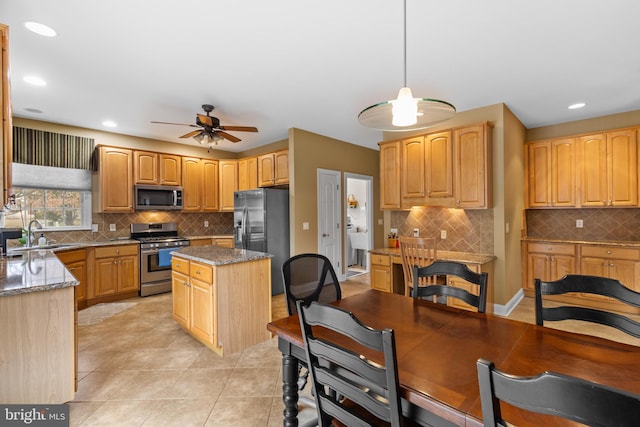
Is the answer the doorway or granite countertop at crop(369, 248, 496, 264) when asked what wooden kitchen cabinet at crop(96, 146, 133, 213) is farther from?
granite countertop at crop(369, 248, 496, 264)

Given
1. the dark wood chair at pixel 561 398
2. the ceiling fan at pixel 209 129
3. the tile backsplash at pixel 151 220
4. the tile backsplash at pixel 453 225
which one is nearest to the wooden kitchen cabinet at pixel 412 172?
the tile backsplash at pixel 453 225

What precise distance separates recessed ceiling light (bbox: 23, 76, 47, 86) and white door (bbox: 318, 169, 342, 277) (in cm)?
350

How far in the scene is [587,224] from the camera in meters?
4.44

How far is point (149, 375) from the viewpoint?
8.08 feet

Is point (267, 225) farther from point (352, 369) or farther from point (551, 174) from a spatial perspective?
point (551, 174)

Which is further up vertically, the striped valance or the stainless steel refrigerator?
the striped valance

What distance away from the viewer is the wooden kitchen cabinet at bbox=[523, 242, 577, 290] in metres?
4.13

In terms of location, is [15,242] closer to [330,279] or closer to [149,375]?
[149,375]

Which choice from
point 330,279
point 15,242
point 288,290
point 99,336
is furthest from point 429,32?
point 15,242

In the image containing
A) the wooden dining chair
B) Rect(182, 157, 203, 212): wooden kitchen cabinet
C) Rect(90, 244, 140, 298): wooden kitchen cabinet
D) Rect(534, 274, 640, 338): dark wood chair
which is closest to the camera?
Rect(534, 274, 640, 338): dark wood chair

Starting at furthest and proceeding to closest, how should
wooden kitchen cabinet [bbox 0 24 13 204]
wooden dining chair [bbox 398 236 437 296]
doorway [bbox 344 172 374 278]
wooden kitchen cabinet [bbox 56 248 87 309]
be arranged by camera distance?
1. doorway [bbox 344 172 374 278]
2. wooden kitchen cabinet [bbox 56 248 87 309]
3. wooden dining chair [bbox 398 236 437 296]
4. wooden kitchen cabinet [bbox 0 24 13 204]

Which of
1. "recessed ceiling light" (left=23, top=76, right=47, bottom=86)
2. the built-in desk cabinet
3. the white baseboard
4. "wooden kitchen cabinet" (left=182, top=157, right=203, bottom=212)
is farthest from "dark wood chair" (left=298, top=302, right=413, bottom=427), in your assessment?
"wooden kitchen cabinet" (left=182, top=157, right=203, bottom=212)

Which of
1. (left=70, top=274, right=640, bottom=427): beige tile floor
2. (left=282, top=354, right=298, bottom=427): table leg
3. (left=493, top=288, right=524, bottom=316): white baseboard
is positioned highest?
(left=282, top=354, right=298, bottom=427): table leg

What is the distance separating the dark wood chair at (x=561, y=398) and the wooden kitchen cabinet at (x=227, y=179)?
18.9ft
